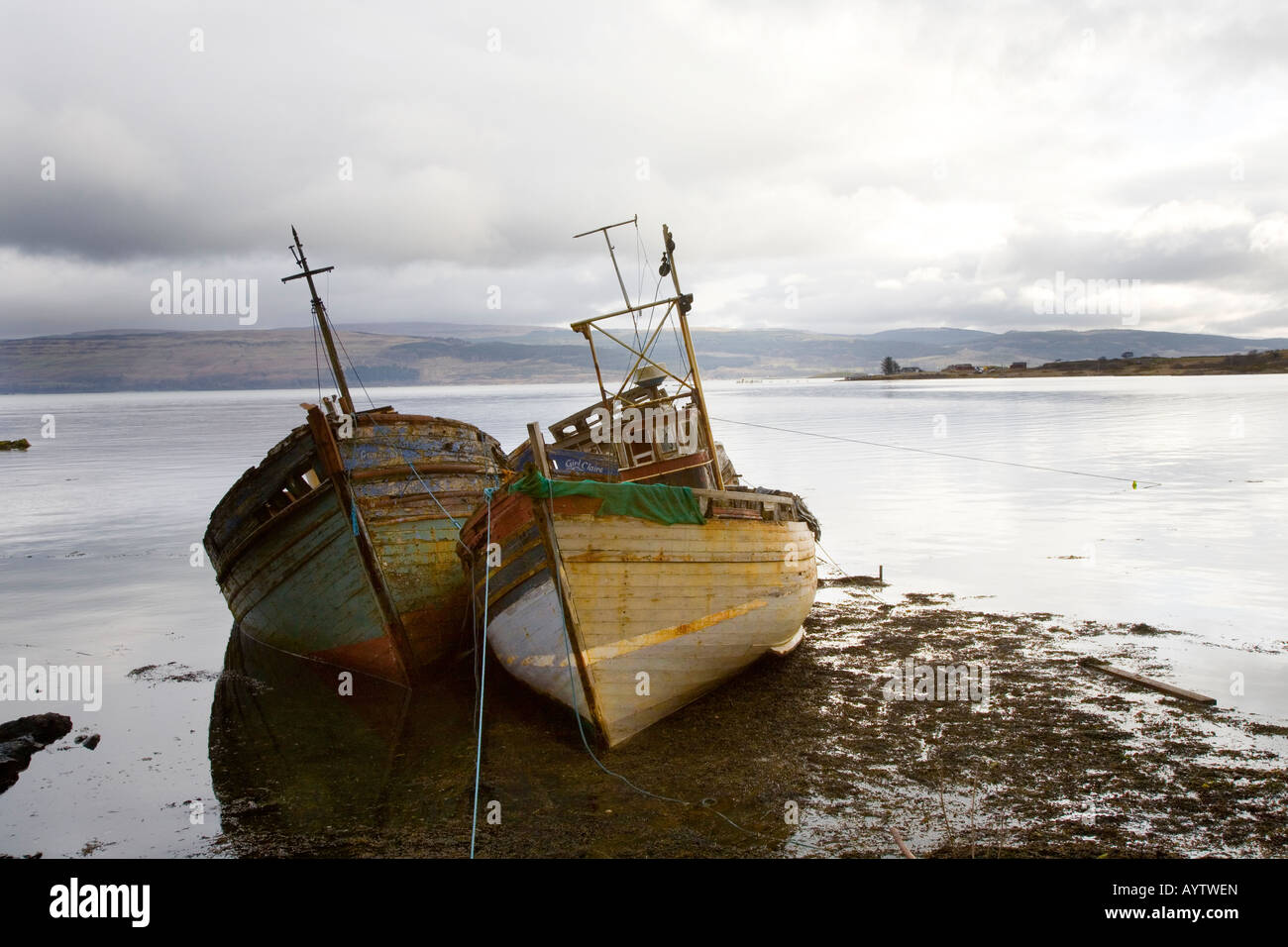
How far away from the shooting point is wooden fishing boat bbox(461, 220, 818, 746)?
9367 mm

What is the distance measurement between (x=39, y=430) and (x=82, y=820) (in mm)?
98486

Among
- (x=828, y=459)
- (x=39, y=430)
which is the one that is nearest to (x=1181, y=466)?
(x=828, y=459)

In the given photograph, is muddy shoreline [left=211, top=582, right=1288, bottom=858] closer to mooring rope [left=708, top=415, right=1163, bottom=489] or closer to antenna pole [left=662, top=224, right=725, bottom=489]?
antenna pole [left=662, top=224, right=725, bottom=489]

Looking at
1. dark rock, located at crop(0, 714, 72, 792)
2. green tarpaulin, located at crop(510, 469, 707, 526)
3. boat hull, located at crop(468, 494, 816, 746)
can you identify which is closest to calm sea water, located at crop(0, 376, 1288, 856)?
dark rock, located at crop(0, 714, 72, 792)

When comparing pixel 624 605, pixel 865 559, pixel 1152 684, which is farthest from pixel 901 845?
pixel 865 559

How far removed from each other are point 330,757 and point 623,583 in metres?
4.06

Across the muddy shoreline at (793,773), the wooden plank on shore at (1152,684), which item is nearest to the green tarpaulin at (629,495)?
the muddy shoreline at (793,773)

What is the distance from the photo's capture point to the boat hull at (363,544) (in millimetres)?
12227

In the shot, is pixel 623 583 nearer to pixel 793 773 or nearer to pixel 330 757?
pixel 793 773

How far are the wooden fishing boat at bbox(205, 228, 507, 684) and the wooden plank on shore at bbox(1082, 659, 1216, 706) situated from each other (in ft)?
30.6

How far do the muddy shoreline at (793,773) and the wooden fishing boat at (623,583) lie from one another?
61 centimetres

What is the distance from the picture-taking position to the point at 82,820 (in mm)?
8234

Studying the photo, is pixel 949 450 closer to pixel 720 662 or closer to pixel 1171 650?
pixel 1171 650

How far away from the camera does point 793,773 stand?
8578 mm
